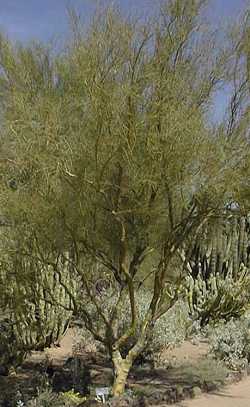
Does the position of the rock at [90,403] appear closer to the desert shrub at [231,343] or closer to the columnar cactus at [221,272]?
the columnar cactus at [221,272]

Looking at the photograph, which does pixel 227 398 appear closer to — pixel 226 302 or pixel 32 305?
pixel 226 302

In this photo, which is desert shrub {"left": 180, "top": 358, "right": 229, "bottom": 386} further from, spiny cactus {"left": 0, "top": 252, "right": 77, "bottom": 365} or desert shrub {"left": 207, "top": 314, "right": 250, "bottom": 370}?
spiny cactus {"left": 0, "top": 252, "right": 77, "bottom": 365}

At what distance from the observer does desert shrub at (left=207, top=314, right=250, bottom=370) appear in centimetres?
1178

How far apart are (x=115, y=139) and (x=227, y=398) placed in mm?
4197

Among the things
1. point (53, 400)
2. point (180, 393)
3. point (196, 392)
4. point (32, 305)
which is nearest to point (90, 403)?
point (53, 400)

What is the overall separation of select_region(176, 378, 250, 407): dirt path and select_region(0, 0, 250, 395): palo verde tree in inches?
46.0

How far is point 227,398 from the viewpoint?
937cm

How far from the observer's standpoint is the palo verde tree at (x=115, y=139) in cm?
772

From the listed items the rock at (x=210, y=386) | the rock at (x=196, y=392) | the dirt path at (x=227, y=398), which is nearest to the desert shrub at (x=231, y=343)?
the dirt path at (x=227, y=398)

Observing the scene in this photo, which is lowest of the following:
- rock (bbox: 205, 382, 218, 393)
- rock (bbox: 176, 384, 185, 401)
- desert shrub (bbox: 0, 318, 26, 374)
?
rock (bbox: 176, 384, 185, 401)

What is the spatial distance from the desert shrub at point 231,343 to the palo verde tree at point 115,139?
3.56 meters

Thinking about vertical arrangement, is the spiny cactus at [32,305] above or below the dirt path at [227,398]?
above

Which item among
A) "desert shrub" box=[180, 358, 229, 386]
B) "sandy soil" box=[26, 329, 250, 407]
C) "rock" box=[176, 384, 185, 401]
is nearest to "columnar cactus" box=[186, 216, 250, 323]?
"desert shrub" box=[180, 358, 229, 386]

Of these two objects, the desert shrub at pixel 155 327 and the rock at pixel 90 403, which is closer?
the rock at pixel 90 403
